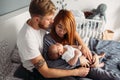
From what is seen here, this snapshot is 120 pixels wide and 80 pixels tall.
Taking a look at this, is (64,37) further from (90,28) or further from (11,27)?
(90,28)

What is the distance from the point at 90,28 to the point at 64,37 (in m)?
0.95

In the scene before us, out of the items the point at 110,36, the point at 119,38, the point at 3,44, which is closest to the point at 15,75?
the point at 3,44

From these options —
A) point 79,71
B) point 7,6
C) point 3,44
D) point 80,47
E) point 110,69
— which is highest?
point 7,6

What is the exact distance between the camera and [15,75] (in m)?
1.59

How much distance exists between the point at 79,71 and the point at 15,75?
0.55 metres

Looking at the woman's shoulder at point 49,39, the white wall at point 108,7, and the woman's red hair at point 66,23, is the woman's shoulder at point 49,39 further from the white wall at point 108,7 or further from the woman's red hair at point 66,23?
the white wall at point 108,7

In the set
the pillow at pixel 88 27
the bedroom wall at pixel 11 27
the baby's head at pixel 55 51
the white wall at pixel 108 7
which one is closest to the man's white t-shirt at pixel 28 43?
the baby's head at pixel 55 51

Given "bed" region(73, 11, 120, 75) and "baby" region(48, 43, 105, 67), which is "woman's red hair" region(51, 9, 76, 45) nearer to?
"baby" region(48, 43, 105, 67)

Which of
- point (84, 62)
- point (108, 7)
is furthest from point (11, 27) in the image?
point (108, 7)

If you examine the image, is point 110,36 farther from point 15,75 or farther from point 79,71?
point 15,75

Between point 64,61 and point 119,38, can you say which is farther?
point 119,38

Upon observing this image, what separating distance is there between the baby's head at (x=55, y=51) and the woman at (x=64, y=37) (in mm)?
35

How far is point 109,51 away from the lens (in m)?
1.92

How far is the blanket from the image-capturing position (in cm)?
170
